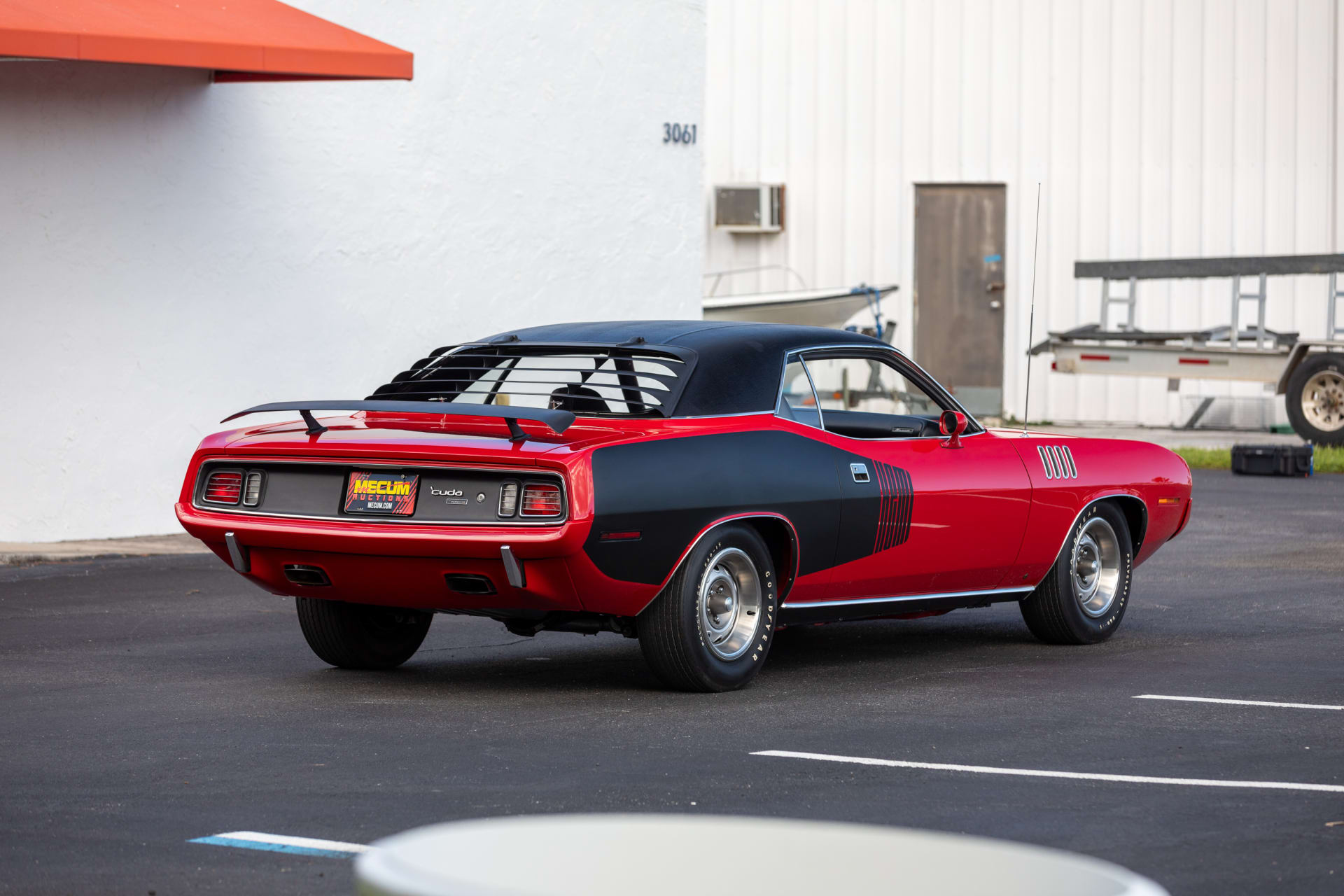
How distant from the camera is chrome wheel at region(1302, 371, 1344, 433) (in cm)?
1861

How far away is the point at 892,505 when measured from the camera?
7445mm

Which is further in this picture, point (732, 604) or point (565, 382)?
point (565, 382)

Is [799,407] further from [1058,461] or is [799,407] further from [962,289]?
[962,289]

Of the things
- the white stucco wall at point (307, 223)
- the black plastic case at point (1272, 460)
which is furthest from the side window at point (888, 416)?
the black plastic case at point (1272, 460)

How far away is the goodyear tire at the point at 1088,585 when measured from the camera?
8.25 meters

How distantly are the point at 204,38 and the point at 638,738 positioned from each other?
22.0ft

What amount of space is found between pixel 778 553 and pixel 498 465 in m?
1.32

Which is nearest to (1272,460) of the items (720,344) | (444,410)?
(720,344)

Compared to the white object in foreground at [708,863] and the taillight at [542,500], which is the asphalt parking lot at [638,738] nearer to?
the white object in foreground at [708,863]

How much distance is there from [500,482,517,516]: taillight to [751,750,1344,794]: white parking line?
4.10 feet

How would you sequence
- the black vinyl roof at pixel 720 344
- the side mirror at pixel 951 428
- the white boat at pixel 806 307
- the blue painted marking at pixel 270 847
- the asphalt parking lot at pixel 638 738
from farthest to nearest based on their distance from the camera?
the white boat at pixel 806 307
the side mirror at pixel 951 428
the black vinyl roof at pixel 720 344
the asphalt parking lot at pixel 638 738
the blue painted marking at pixel 270 847

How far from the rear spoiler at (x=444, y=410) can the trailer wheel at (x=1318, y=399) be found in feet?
44.6

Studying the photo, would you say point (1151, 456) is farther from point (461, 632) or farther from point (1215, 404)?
point (1215, 404)

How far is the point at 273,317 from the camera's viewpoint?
42.5 ft
